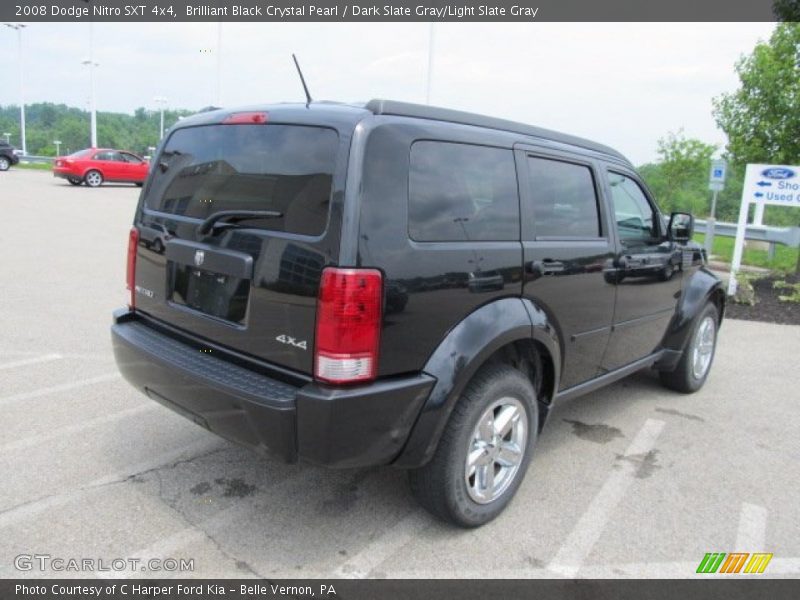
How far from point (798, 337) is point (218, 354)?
715 cm

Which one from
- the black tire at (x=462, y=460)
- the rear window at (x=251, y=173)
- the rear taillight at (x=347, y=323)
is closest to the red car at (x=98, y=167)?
the rear window at (x=251, y=173)

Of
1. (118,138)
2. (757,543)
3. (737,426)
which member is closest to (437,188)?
(757,543)

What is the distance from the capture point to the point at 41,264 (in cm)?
881

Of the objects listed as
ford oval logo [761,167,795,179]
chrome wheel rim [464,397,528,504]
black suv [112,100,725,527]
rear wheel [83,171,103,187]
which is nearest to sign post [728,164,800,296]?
ford oval logo [761,167,795,179]

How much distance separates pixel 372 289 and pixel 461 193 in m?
0.74

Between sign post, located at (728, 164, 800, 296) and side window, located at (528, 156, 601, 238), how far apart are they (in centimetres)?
634

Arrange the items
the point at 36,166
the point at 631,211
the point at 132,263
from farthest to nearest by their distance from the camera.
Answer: the point at 36,166 < the point at 631,211 < the point at 132,263

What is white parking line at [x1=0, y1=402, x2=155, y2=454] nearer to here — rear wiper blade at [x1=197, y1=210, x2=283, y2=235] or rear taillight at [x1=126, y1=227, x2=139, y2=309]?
rear taillight at [x1=126, y1=227, x2=139, y2=309]

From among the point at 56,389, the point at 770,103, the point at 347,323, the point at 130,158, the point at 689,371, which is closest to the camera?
the point at 347,323

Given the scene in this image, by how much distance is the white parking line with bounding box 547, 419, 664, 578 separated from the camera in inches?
110

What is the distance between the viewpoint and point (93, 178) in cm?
2448

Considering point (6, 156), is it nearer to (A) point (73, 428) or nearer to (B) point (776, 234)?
(A) point (73, 428)

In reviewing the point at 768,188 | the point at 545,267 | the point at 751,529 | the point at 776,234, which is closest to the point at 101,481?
the point at 545,267
